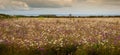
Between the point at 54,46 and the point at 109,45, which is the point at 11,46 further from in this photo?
the point at 109,45

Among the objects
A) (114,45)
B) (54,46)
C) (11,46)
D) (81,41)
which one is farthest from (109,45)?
(11,46)

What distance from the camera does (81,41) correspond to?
13.1m

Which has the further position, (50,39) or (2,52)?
(50,39)

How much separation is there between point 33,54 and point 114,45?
10.8 ft

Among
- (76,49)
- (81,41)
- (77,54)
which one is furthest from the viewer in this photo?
(81,41)

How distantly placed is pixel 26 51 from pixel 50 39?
209 centimetres

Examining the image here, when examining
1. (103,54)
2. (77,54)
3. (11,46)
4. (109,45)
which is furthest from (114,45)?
(11,46)

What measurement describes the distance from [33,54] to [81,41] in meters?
2.38

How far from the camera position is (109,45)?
12.4 metres

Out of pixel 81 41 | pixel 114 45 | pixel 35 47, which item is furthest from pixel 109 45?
pixel 35 47

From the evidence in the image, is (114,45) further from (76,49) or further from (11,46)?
(11,46)

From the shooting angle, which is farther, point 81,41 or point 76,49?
point 81,41

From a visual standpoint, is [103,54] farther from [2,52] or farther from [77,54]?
[2,52]

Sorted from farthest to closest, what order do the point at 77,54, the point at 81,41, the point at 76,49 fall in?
the point at 81,41
the point at 76,49
the point at 77,54
